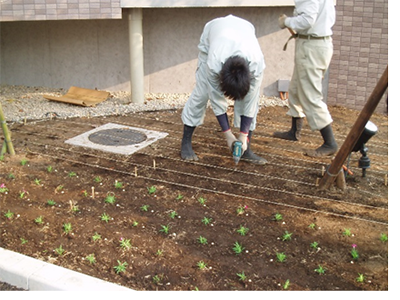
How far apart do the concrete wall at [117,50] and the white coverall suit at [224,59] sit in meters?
2.70

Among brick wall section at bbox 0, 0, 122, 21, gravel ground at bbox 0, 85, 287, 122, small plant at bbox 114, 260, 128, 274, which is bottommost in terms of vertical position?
small plant at bbox 114, 260, 128, 274

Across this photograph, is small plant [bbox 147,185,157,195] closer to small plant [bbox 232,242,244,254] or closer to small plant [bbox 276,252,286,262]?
small plant [bbox 232,242,244,254]

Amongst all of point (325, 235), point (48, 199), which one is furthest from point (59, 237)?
point (325, 235)

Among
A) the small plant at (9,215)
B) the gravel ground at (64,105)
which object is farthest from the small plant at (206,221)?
the gravel ground at (64,105)

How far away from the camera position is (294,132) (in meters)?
6.02

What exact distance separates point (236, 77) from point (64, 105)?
3847mm

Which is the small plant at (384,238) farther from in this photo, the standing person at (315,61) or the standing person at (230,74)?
the standing person at (315,61)

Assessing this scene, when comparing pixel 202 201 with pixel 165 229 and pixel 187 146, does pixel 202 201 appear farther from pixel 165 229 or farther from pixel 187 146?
pixel 187 146

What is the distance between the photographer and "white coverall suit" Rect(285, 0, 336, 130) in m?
5.30

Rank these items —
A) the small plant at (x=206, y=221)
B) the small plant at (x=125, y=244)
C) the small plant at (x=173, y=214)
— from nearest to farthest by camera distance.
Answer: the small plant at (x=125, y=244)
the small plant at (x=206, y=221)
the small plant at (x=173, y=214)

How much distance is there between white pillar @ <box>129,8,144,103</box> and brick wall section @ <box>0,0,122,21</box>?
0.96 ft

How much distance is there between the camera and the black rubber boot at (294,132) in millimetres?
5977

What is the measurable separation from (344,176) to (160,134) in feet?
7.83

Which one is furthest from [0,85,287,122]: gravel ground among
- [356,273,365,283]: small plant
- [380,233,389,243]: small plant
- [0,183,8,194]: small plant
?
[356,273,365,283]: small plant
